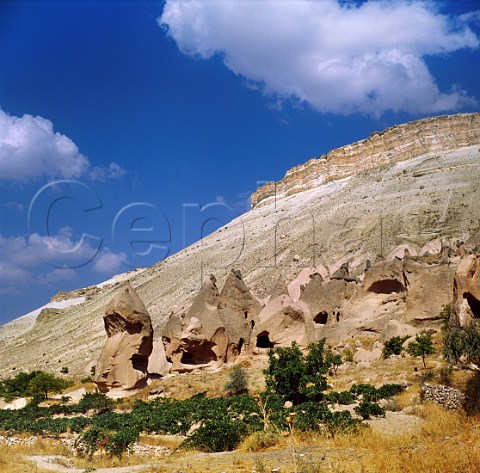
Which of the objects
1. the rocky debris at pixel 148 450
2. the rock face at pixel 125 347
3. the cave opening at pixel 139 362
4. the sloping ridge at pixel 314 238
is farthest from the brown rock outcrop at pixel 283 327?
the rocky debris at pixel 148 450

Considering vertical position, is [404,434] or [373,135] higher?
[373,135]

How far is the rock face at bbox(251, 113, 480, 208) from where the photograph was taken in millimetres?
81875

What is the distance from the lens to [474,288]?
1720 centimetres

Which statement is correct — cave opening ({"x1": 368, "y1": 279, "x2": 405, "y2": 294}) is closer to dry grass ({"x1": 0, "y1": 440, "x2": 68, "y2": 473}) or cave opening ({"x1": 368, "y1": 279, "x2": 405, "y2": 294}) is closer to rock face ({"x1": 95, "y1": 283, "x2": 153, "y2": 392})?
rock face ({"x1": 95, "y1": 283, "x2": 153, "y2": 392})

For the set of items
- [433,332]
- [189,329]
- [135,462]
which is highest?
[189,329]

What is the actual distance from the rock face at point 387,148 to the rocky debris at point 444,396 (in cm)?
7715

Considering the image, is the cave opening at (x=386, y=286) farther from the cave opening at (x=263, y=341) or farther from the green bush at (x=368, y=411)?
the green bush at (x=368, y=411)

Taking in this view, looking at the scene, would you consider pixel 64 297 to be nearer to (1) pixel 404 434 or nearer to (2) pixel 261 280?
(2) pixel 261 280

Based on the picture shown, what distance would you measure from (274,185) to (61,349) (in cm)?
8534

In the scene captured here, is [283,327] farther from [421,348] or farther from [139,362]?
[421,348]

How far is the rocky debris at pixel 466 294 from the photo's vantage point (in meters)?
16.9

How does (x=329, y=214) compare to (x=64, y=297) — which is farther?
(x=64, y=297)

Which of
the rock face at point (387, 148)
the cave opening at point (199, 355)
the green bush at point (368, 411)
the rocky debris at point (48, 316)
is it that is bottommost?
the green bush at point (368, 411)

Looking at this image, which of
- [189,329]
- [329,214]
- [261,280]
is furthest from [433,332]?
[329,214]
